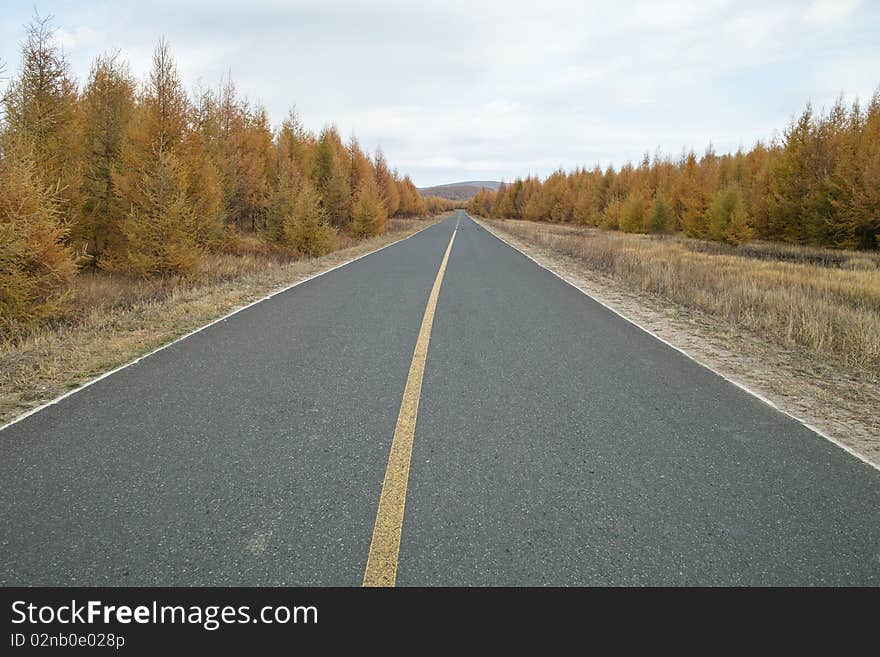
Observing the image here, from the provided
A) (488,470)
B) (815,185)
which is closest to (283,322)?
(488,470)

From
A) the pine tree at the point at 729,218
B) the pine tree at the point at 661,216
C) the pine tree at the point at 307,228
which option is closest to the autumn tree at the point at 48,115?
the pine tree at the point at 307,228

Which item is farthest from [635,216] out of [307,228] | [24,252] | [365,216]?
[24,252]

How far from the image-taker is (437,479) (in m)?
3.02

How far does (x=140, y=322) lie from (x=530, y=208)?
90.8 meters

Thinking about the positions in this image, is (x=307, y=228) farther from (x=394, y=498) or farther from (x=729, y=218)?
(x=729, y=218)

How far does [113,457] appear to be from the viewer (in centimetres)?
327

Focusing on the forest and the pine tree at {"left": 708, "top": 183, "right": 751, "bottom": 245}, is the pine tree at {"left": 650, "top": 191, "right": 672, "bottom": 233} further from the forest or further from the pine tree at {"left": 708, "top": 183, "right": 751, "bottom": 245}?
the forest

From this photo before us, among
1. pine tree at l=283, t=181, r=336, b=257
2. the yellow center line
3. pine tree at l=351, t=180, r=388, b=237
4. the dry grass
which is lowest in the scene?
the yellow center line

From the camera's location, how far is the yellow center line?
2199 mm

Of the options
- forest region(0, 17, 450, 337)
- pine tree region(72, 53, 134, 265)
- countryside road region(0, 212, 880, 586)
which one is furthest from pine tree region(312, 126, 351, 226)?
countryside road region(0, 212, 880, 586)

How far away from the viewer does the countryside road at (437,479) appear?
89.0 inches

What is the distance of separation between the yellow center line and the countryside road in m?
0.05

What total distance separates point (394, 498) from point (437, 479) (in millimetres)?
345
